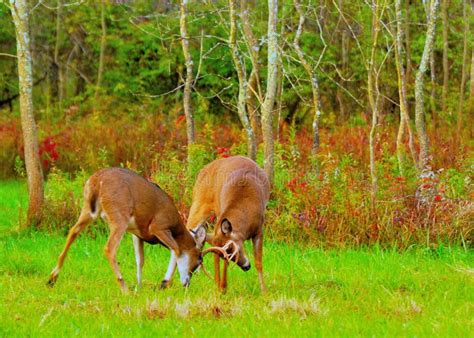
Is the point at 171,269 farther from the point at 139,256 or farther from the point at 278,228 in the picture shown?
the point at 278,228

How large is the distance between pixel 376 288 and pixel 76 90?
88.5 ft

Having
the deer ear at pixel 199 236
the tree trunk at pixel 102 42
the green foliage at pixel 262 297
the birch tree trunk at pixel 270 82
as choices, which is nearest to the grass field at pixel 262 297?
the green foliage at pixel 262 297

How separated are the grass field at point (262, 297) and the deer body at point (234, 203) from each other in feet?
1.50

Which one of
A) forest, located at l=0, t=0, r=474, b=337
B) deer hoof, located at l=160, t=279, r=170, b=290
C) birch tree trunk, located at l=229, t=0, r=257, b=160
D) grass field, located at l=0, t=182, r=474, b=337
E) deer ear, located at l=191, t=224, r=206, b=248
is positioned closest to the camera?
grass field, located at l=0, t=182, r=474, b=337

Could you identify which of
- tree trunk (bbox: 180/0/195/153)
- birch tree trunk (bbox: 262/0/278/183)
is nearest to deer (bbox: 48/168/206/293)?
birch tree trunk (bbox: 262/0/278/183)

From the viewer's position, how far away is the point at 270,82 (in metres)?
11.8

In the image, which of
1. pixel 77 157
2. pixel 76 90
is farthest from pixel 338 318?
pixel 76 90

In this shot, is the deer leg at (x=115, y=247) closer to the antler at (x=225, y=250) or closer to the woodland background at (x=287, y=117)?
the antler at (x=225, y=250)

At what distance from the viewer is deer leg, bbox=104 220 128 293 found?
8.12 meters

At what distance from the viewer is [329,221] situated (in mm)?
10898

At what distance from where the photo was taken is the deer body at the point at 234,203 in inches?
321

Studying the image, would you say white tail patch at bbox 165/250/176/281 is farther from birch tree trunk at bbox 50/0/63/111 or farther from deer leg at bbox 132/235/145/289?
birch tree trunk at bbox 50/0/63/111

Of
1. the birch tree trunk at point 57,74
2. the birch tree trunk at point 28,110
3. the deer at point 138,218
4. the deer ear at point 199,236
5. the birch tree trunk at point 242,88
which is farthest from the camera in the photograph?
the birch tree trunk at point 57,74

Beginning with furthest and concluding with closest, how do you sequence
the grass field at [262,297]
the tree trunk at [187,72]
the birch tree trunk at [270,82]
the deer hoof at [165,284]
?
the tree trunk at [187,72]
the birch tree trunk at [270,82]
the deer hoof at [165,284]
the grass field at [262,297]
